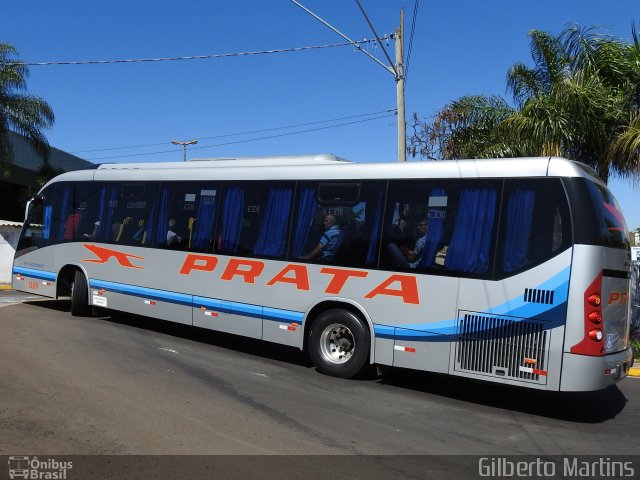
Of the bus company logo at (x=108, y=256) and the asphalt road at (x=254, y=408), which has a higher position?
the bus company logo at (x=108, y=256)

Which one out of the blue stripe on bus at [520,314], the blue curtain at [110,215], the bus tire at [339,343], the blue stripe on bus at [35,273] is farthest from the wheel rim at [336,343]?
the blue stripe on bus at [35,273]

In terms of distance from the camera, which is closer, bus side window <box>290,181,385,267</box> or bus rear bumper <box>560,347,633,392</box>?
bus rear bumper <box>560,347,633,392</box>

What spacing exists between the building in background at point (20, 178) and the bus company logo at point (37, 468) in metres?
27.5

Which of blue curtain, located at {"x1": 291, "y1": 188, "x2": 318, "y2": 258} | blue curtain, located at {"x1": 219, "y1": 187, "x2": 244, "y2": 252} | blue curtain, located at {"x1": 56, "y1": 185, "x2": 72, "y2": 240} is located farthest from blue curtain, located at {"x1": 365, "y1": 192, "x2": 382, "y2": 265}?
blue curtain, located at {"x1": 56, "y1": 185, "x2": 72, "y2": 240}

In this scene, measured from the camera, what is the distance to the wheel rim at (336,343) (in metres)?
8.24

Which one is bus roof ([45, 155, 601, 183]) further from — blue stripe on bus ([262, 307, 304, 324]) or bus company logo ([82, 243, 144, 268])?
blue stripe on bus ([262, 307, 304, 324])

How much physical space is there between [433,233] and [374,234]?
0.88m

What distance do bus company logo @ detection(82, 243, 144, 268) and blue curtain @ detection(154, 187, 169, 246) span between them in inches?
22.9

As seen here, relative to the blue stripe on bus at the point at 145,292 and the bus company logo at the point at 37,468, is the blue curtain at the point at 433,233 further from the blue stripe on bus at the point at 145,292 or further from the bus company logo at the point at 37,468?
the bus company logo at the point at 37,468

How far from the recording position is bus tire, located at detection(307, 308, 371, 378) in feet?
26.2

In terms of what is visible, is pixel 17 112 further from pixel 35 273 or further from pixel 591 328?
pixel 591 328

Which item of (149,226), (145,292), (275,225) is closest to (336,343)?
(275,225)

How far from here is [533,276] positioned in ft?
22.0

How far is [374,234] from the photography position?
→ 7996 millimetres
